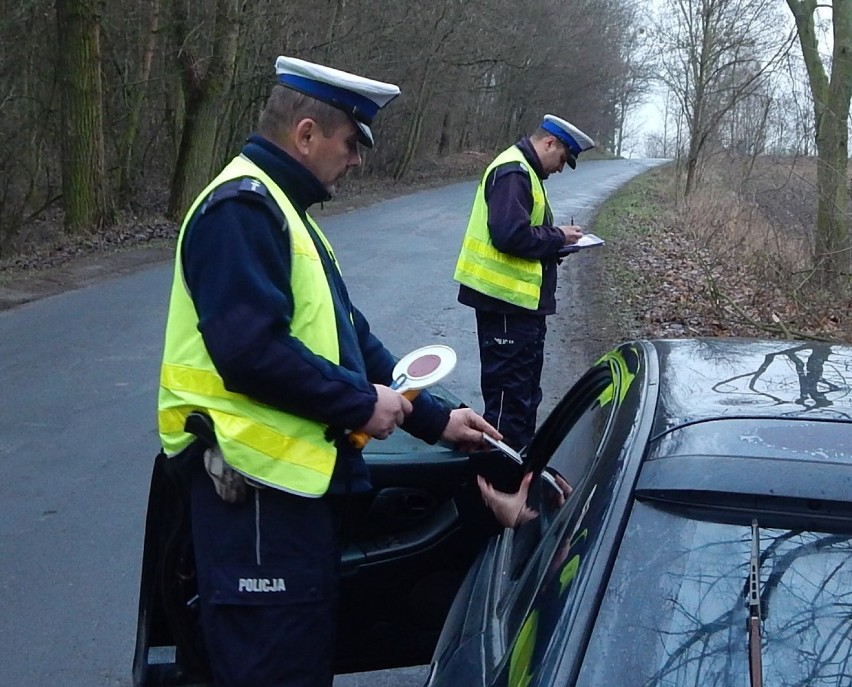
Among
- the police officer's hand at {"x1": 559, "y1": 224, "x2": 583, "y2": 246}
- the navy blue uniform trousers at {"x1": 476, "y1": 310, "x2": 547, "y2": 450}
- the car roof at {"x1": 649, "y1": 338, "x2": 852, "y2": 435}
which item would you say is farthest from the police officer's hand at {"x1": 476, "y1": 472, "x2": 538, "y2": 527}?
the police officer's hand at {"x1": 559, "y1": 224, "x2": 583, "y2": 246}

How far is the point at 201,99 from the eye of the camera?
1888cm

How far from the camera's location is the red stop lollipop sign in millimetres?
2598

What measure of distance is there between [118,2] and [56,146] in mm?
3143

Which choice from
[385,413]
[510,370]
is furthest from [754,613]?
[510,370]

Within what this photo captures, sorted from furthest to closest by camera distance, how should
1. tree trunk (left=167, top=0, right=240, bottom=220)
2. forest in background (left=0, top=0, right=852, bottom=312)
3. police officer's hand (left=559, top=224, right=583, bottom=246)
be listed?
1. tree trunk (left=167, top=0, right=240, bottom=220)
2. forest in background (left=0, top=0, right=852, bottom=312)
3. police officer's hand (left=559, top=224, right=583, bottom=246)

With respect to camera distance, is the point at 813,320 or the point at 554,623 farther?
the point at 813,320

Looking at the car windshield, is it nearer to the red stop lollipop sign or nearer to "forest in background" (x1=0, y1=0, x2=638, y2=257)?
the red stop lollipop sign

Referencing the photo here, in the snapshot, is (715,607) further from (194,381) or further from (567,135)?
(567,135)

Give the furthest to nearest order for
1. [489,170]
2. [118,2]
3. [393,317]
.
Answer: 1. [118,2]
2. [393,317]
3. [489,170]

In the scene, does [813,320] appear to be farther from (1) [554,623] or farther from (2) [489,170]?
(1) [554,623]

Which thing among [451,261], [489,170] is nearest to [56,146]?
[451,261]

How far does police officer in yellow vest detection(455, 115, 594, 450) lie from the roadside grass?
3884 millimetres

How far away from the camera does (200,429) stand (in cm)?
236

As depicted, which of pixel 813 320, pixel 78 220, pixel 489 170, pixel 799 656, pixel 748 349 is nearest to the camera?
pixel 799 656
